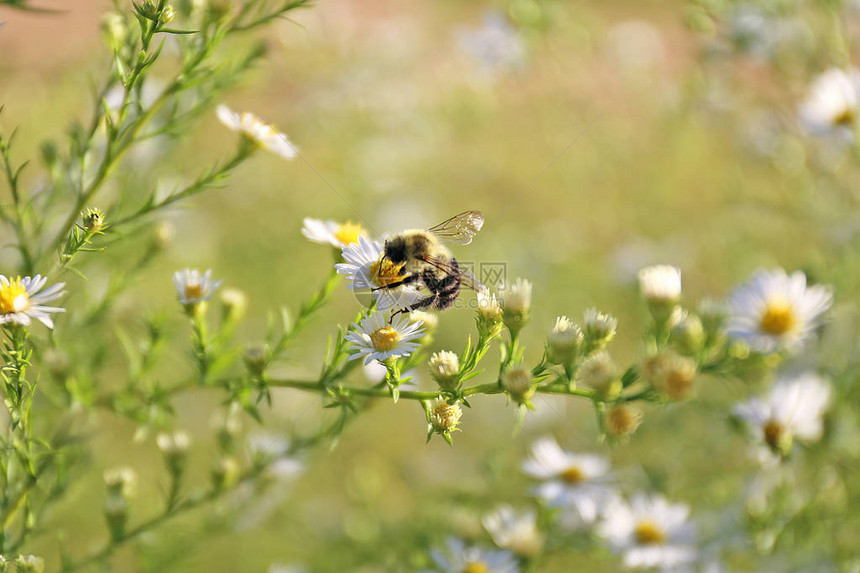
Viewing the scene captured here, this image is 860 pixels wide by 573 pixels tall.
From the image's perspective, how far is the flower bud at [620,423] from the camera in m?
1.29

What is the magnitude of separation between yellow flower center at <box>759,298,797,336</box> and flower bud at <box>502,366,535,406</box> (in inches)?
26.9

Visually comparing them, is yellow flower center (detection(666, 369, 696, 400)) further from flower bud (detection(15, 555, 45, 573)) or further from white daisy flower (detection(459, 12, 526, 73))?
white daisy flower (detection(459, 12, 526, 73))

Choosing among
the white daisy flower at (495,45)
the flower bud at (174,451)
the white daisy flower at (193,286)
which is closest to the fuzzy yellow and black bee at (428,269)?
the white daisy flower at (193,286)

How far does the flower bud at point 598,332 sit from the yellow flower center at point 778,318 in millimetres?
474

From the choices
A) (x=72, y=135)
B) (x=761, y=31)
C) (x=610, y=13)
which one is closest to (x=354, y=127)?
(x=761, y=31)

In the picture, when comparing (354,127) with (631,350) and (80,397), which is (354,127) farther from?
(80,397)

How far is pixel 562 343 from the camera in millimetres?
1263

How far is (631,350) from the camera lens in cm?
410

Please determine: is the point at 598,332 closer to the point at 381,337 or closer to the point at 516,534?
the point at 381,337

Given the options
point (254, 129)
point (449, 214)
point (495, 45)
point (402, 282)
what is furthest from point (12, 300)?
point (449, 214)

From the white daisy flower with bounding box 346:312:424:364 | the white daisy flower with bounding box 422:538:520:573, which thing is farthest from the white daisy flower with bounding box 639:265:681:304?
the white daisy flower with bounding box 422:538:520:573

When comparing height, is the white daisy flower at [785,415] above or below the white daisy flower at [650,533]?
above

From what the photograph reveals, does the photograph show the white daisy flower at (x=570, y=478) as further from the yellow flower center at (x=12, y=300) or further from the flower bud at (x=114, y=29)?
the flower bud at (x=114, y=29)

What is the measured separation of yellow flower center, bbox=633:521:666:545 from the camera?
1.85 m
